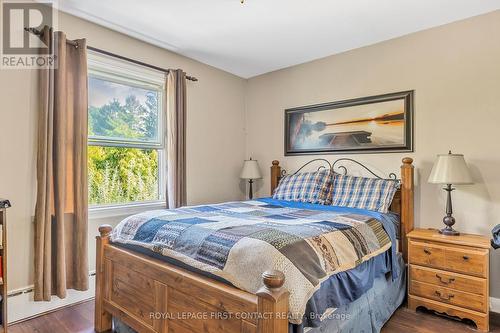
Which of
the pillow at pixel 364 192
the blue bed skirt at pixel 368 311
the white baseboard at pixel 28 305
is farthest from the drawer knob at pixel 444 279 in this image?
the white baseboard at pixel 28 305

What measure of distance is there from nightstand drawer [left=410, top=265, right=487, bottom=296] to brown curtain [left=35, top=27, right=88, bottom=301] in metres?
2.80

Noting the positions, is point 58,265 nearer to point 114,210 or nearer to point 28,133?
point 114,210

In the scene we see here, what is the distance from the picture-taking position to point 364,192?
2832 millimetres

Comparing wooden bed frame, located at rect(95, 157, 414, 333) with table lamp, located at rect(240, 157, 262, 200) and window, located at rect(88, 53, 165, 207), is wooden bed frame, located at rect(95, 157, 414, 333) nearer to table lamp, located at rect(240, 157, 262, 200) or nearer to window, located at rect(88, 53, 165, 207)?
window, located at rect(88, 53, 165, 207)

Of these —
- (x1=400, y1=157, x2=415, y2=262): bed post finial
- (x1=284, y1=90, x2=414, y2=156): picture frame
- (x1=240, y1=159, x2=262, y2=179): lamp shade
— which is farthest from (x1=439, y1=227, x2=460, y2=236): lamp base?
(x1=240, y1=159, x2=262, y2=179): lamp shade

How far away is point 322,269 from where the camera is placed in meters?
1.50

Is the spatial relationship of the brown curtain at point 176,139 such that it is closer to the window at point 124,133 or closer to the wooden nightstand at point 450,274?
the window at point 124,133

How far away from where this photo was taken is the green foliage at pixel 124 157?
290cm

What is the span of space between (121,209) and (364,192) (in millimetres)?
2412

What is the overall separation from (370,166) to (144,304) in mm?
2520

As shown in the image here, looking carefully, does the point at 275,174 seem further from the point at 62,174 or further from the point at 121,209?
the point at 62,174

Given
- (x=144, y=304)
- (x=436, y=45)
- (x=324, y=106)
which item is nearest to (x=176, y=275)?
(x=144, y=304)

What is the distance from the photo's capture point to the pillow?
2691 millimetres

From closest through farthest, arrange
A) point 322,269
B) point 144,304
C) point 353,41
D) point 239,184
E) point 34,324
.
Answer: point 322,269 → point 144,304 → point 34,324 → point 353,41 → point 239,184
